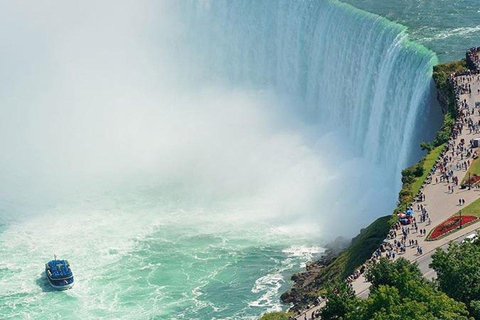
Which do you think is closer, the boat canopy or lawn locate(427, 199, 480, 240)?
lawn locate(427, 199, 480, 240)

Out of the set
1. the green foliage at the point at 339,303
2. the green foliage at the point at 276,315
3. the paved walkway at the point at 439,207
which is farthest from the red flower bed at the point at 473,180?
the green foliage at the point at 339,303

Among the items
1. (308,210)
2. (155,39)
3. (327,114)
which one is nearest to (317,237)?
(308,210)

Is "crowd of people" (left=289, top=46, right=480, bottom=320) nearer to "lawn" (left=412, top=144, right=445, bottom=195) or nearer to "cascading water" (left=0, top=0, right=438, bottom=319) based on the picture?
"lawn" (left=412, top=144, right=445, bottom=195)

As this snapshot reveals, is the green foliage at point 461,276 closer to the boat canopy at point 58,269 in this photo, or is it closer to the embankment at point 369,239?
the embankment at point 369,239

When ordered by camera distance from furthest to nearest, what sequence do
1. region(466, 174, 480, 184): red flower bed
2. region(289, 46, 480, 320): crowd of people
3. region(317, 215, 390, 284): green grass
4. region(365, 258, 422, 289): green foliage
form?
region(317, 215, 390, 284): green grass < region(466, 174, 480, 184): red flower bed < region(289, 46, 480, 320): crowd of people < region(365, 258, 422, 289): green foliage

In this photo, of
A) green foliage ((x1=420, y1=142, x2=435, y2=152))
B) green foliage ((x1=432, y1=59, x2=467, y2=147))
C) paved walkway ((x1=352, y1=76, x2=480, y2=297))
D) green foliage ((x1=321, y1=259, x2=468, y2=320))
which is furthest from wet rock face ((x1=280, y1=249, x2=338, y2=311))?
green foliage ((x1=321, y1=259, x2=468, y2=320))

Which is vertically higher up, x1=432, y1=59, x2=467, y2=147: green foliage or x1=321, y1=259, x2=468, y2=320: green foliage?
x1=432, y1=59, x2=467, y2=147: green foliage

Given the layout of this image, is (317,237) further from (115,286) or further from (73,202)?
(73,202)
